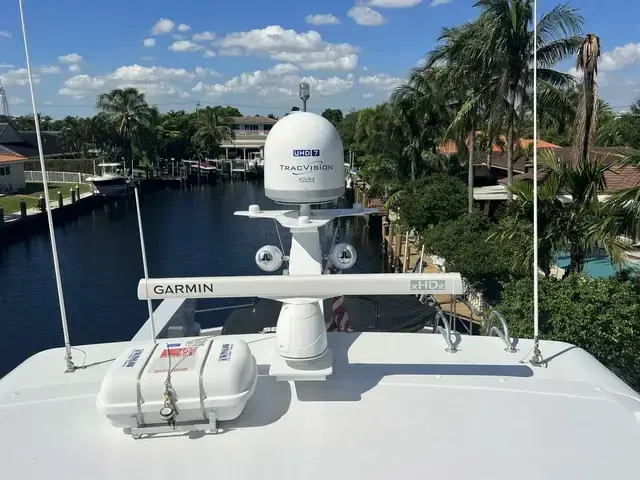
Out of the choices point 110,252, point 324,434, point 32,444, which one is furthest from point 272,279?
point 110,252

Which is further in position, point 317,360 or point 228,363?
point 317,360

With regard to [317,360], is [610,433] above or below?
below

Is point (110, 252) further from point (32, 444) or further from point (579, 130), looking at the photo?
point (32, 444)

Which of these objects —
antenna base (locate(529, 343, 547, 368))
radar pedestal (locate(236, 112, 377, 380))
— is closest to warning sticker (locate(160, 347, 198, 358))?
radar pedestal (locate(236, 112, 377, 380))

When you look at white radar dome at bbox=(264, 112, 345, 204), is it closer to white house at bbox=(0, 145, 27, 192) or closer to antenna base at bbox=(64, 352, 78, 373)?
antenna base at bbox=(64, 352, 78, 373)

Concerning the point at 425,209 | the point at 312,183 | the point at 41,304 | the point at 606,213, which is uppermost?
the point at 312,183
